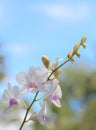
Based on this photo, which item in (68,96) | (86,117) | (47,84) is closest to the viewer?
(47,84)

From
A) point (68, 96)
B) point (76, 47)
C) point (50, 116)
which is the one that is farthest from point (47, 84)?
point (68, 96)

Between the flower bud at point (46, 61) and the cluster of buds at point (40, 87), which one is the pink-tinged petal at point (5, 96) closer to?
the cluster of buds at point (40, 87)

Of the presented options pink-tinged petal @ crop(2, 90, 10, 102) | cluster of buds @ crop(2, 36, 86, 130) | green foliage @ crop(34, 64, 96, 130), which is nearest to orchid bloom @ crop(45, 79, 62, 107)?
cluster of buds @ crop(2, 36, 86, 130)

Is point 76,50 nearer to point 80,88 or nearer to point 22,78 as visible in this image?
point 22,78

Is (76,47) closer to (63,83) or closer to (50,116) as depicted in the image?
(50,116)

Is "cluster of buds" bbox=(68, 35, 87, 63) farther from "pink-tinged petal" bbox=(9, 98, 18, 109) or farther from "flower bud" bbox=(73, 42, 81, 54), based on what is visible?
"pink-tinged petal" bbox=(9, 98, 18, 109)

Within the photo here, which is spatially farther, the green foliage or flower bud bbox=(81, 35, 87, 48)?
the green foliage

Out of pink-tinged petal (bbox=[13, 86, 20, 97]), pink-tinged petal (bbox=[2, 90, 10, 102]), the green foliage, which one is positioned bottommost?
pink-tinged petal (bbox=[13, 86, 20, 97])
